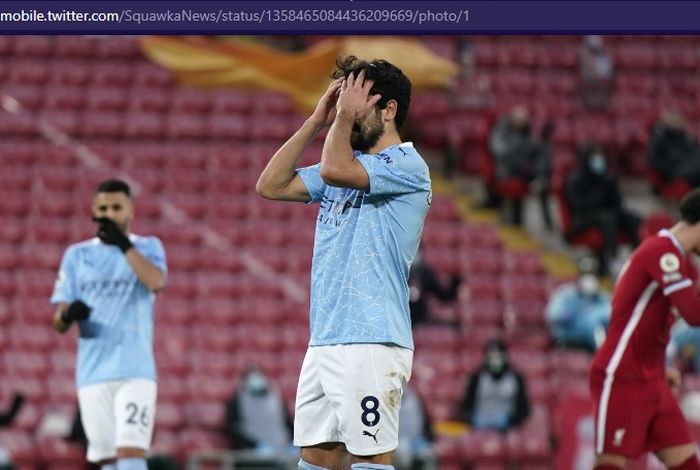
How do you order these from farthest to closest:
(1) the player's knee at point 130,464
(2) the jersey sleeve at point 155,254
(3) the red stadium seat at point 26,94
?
(3) the red stadium seat at point 26,94, (2) the jersey sleeve at point 155,254, (1) the player's knee at point 130,464

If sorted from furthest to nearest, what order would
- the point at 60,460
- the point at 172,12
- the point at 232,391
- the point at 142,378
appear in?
the point at 232,391, the point at 60,460, the point at 142,378, the point at 172,12

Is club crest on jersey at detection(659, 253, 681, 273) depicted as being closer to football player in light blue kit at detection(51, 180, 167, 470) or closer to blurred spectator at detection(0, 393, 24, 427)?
football player in light blue kit at detection(51, 180, 167, 470)

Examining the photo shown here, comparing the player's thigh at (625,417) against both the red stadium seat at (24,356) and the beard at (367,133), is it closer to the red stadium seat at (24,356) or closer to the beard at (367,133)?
the beard at (367,133)

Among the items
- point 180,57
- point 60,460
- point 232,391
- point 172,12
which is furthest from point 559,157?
point 172,12

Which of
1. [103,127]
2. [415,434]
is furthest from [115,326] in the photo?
[103,127]

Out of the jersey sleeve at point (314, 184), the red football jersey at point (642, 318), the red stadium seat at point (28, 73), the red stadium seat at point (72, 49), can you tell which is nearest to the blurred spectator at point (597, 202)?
the red stadium seat at point (72, 49)

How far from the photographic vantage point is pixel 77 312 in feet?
26.2

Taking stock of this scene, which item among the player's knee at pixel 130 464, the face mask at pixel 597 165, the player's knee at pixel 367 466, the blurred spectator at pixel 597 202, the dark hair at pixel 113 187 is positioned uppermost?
the face mask at pixel 597 165

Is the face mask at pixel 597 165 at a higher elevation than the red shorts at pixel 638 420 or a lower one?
higher

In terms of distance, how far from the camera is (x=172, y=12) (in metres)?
6.75

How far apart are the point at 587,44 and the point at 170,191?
5649 millimetres

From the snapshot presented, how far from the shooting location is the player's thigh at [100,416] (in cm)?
815

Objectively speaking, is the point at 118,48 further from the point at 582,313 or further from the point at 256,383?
the point at 582,313

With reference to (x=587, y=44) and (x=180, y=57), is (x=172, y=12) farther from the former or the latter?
(x=587, y=44)
